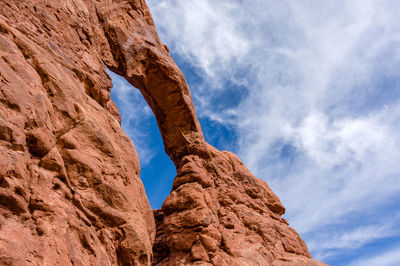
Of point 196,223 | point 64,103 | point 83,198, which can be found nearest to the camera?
point 83,198

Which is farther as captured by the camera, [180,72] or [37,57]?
[180,72]

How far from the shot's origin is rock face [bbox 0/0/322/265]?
664 cm

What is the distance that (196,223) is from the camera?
14461 millimetres

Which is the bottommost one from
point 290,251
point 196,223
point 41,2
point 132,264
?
point 132,264

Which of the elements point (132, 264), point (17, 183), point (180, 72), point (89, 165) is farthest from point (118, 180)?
point (180, 72)

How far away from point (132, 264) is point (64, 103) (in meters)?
5.99

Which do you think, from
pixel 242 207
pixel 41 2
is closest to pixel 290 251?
pixel 242 207

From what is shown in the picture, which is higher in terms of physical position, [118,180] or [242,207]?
[242,207]

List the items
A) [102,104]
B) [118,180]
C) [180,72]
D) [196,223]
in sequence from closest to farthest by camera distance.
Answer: [118,180] < [102,104] < [196,223] < [180,72]

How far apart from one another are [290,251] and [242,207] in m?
4.02

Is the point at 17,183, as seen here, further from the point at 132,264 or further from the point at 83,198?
the point at 132,264

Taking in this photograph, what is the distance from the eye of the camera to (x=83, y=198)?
835cm

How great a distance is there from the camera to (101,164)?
9.46 meters

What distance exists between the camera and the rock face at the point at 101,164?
664 centimetres
